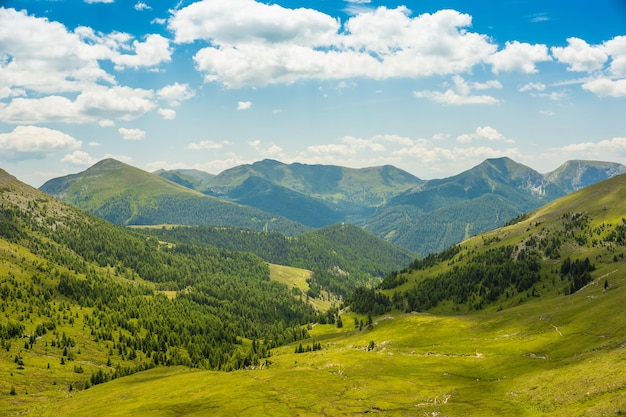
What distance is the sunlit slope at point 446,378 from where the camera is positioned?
284 ft

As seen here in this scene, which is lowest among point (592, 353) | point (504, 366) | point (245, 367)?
point (245, 367)

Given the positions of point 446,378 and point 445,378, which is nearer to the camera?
point 446,378

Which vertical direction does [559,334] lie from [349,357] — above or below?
above

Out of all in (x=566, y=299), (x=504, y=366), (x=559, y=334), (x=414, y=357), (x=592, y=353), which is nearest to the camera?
(x=592, y=353)

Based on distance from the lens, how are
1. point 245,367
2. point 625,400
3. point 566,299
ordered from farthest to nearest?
point 245,367, point 566,299, point 625,400

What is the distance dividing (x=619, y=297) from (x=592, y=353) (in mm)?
49077

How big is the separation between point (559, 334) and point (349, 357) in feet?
231

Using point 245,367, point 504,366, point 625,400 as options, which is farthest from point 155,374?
point 625,400

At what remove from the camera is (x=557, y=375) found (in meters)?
93.5

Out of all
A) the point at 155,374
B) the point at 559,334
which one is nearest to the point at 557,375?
the point at 559,334

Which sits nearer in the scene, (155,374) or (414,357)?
(414,357)

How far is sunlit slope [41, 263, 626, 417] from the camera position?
86500mm

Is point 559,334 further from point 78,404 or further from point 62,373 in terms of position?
point 62,373

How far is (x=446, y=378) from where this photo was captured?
11931 centimetres
